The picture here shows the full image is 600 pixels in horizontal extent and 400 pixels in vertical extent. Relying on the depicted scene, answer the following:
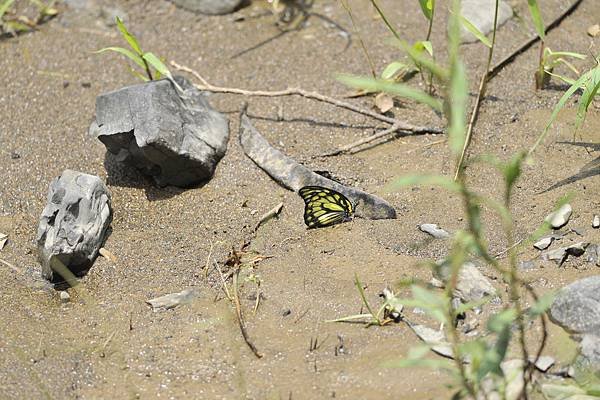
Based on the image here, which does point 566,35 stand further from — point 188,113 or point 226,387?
point 226,387

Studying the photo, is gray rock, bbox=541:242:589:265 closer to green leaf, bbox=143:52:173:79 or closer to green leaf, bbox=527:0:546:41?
green leaf, bbox=527:0:546:41

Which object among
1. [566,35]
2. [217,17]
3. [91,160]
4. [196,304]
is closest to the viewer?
[196,304]

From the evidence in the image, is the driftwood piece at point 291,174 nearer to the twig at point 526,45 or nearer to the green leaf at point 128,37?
the green leaf at point 128,37

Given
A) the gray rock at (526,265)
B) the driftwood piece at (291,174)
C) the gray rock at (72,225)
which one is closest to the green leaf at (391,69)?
the driftwood piece at (291,174)

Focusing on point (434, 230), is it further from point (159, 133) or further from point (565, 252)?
point (159, 133)

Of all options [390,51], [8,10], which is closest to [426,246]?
[390,51]

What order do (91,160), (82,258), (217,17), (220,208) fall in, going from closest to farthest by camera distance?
(82,258)
(220,208)
(91,160)
(217,17)
